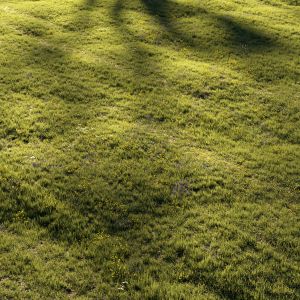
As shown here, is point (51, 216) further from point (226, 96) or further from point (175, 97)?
point (226, 96)

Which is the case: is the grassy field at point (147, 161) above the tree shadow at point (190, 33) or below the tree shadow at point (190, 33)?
below

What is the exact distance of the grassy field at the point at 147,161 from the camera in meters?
13.7

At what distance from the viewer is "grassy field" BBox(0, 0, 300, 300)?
13.7 m

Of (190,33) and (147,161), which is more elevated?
(190,33)

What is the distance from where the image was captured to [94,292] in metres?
12.9

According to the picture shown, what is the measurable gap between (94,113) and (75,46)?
11032 millimetres

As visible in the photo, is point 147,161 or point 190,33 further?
point 190,33

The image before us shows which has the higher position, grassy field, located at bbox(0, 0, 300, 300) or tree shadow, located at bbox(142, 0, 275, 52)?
tree shadow, located at bbox(142, 0, 275, 52)

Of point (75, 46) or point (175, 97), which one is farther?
point (75, 46)

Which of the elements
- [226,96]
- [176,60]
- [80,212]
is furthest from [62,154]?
[176,60]

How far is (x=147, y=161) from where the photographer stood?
19.4 m

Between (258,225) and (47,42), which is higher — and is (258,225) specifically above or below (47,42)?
below

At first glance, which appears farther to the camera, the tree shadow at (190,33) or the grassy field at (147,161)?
the tree shadow at (190,33)

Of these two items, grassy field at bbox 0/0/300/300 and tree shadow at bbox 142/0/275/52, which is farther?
tree shadow at bbox 142/0/275/52
